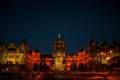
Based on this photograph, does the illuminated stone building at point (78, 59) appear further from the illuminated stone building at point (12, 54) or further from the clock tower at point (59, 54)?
the illuminated stone building at point (12, 54)

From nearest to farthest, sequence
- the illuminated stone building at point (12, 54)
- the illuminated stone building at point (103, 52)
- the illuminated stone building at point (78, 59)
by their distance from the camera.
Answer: the illuminated stone building at point (103, 52) → the illuminated stone building at point (12, 54) → the illuminated stone building at point (78, 59)

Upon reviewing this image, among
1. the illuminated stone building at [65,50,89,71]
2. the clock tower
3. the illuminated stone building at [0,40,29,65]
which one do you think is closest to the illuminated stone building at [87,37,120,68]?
the illuminated stone building at [65,50,89,71]

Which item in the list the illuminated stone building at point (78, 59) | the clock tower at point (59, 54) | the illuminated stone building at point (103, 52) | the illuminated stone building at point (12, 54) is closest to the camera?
the illuminated stone building at point (103, 52)

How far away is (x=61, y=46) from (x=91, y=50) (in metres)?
35.9

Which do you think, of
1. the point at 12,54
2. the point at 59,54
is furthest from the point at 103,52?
the point at 59,54

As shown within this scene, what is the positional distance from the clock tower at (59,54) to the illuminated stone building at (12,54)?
137 ft

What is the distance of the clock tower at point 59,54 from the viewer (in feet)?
560

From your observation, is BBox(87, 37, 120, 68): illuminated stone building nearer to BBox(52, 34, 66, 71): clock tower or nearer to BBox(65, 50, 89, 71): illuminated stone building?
BBox(65, 50, 89, 71): illuminated stone building

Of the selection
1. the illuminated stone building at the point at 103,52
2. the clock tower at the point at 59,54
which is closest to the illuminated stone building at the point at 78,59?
the clock tower at the point at 59,54

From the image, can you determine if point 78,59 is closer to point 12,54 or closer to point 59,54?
A: point 59,54

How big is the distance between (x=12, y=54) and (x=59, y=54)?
49016 mm

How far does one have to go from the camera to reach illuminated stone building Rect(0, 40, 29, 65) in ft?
419

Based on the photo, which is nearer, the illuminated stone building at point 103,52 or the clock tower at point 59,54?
the illuminated stone building at point 103,52

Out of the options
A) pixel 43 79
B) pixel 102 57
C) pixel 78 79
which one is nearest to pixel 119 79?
pixel 78 79
